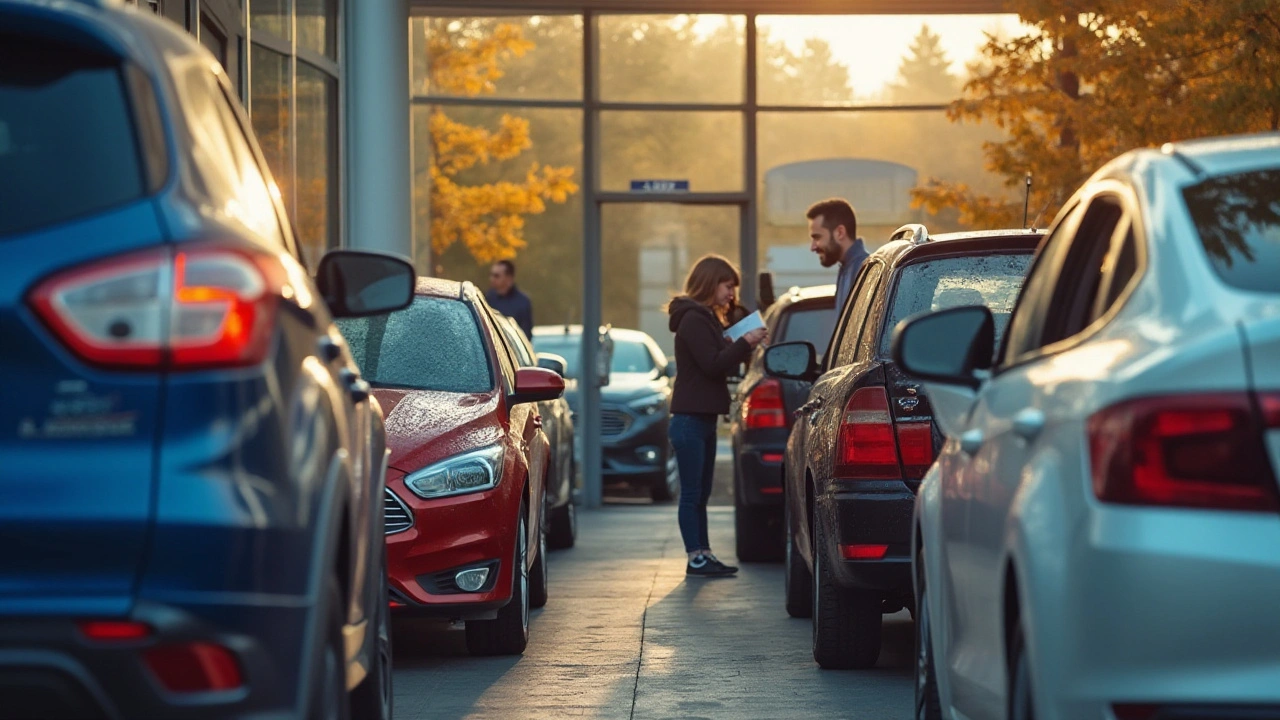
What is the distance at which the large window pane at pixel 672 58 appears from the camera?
20.7m

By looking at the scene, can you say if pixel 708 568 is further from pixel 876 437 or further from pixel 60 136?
pixel 60 136

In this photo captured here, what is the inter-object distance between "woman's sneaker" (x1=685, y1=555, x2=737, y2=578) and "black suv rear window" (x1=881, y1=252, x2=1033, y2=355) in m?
5.21

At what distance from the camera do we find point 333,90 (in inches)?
727

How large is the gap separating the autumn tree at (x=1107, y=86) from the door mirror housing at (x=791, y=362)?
150cm

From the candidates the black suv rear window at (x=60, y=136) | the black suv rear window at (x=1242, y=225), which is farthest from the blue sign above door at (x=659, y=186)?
the black suv rear window at (x=60, y=136)

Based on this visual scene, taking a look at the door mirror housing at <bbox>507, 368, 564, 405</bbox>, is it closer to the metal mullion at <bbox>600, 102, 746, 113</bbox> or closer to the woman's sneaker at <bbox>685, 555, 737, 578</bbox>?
the woman's sneaker at <bbox>685, 555, 737, 578</bbox>

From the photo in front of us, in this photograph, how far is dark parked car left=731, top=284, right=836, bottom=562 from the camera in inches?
540

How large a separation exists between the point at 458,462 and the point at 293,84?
829cm

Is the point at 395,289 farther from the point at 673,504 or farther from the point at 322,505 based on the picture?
the point at 673,504

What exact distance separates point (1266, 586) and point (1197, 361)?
375 millimetres

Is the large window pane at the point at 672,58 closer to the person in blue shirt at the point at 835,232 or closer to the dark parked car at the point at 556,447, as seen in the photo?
the dark parked car at the point at 556,447

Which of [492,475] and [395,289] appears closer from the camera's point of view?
[395,289]

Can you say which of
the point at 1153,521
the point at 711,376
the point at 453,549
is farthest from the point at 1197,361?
the point at 711,376

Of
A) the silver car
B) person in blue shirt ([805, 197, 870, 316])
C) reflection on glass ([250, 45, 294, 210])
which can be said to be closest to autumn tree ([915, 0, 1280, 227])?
person in blue shirt ([805, 197, 870, 316])
